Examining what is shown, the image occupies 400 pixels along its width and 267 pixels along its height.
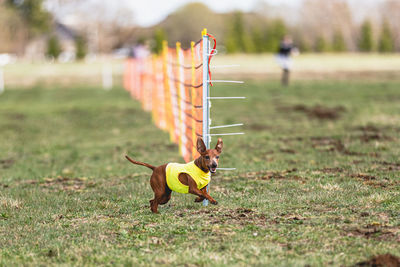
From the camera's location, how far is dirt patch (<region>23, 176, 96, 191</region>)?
8.96 meters

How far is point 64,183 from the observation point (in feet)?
30.9

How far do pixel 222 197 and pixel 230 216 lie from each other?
1087mm

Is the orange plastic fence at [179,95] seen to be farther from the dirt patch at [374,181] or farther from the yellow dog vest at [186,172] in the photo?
the dirt patch at [374,181]

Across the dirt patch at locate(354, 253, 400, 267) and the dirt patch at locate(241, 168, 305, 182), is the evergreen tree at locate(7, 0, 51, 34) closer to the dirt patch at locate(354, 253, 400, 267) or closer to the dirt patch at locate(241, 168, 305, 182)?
the dirt patch at locate(241, 168, 305, 182)

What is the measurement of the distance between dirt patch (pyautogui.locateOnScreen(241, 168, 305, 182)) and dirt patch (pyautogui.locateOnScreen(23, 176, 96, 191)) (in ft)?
8.39

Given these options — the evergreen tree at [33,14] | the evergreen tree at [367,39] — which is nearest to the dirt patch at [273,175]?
the evergreen tree at [367,39]

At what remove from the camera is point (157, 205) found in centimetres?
669

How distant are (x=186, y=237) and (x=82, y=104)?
60.2ft

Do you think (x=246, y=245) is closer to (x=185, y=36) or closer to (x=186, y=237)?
(x=186, y=237)

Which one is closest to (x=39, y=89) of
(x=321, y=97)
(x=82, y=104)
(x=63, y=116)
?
(x=82, y=104)

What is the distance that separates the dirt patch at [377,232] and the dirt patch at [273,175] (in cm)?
268

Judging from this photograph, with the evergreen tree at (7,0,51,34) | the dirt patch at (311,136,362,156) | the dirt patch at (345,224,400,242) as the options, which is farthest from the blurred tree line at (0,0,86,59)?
the dirt patch at (345,224,400,242)

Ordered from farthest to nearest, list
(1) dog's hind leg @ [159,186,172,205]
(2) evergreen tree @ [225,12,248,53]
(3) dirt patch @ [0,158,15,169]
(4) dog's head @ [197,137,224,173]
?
(2) evergreen tree @ [225,12,248,53]
(3) dirt patch @ [0,158,15,169]
(1) dog's hind leg @ [159,186,172,205]
(4) dog's head @ [197,137,224,173]

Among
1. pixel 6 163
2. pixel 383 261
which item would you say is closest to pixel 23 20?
pixel 6 163
